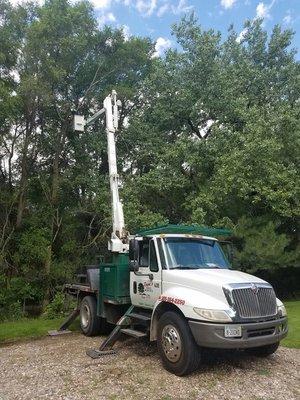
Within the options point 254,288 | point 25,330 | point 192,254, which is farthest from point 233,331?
point 25,330

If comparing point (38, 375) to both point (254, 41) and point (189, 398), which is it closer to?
→ point (189, 398)

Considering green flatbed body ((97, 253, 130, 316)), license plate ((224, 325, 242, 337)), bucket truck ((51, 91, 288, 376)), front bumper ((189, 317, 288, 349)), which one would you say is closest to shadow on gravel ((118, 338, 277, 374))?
bucket truck ((51, 91, 288, 376))

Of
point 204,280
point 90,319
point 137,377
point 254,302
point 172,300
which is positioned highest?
point 204,280

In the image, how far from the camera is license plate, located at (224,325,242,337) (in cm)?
686

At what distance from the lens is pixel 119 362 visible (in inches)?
315

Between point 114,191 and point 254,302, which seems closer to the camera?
point 254,302

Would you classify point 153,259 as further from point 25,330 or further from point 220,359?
point 25,330

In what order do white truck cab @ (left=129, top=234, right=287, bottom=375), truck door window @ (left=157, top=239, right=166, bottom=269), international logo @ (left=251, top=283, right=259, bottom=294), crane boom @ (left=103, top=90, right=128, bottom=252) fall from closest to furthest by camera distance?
1. white truck cab @ (left=129, top=234, right=287, bottom=375)
2. international logo @ (left=251, top=283, right=259, bottom=294)
3. truck door window @ (left=157, top=239, right=166, bottom=269)
4. crane boom @ (left=103, top=90, right=128, bottom=252)

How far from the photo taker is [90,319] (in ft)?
34.8

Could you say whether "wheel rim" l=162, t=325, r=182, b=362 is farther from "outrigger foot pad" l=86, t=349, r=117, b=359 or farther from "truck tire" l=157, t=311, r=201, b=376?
"outrigger foot pad" l=86, t=349, r=117, b=359

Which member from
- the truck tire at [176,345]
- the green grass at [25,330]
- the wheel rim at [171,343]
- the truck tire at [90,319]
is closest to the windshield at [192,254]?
the truck tire at [176,345]

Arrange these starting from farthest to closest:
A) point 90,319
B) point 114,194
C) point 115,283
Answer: point 114,194 < point 90,319 < point 115,283

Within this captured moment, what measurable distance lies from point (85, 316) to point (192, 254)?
3.93m

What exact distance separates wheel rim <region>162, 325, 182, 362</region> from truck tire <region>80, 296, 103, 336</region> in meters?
3.40
